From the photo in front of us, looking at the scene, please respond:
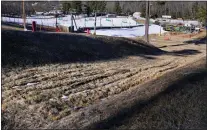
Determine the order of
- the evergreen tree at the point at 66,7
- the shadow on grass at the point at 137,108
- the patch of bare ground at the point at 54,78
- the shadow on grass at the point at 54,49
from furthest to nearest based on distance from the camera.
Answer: the evergreen tree at the point at 66,7 < the shadow on grass at the point at 54,49 < the patch of bare ground at the point at 54,78 < the shadow on grass at the point at 137,108

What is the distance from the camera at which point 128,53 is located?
19547 millimetres

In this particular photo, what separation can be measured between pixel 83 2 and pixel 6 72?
7211cm

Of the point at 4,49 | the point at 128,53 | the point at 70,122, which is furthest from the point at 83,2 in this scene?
the point at 70,122

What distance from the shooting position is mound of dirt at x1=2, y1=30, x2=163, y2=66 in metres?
12.1

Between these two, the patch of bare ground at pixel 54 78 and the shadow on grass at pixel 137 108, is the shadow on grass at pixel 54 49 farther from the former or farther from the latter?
the shadow on grass at pixel 137 108

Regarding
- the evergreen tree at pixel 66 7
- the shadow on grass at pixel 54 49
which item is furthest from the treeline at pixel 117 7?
the shadow on grass at pixel 54 49

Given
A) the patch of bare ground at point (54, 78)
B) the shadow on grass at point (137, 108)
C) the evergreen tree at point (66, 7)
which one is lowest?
the shadow on grass at point (137, 108)

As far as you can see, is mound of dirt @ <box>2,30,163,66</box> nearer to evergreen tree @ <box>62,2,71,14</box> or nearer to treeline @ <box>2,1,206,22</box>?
treeline @ <box>2,1,206,22</box>

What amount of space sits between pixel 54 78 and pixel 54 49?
4.40m

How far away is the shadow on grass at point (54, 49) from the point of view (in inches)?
475

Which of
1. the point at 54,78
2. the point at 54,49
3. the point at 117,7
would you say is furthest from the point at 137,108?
the point at 117,7

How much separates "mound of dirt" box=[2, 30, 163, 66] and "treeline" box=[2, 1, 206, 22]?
4762 cm

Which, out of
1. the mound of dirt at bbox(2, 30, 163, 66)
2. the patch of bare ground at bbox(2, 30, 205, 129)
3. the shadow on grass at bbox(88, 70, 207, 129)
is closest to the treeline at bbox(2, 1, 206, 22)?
the mound of dirt at bbox(2, 30, 163, 66)

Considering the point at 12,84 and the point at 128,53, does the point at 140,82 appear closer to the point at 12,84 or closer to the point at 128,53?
the point at 12,84
